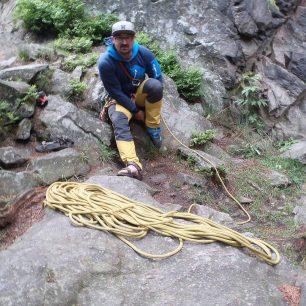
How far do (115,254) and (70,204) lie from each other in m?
0.77

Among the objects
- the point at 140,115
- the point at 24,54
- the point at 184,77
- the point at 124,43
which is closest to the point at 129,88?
the point at 140,115

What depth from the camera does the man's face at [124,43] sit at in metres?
5.06

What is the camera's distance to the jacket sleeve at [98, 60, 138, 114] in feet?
17.5

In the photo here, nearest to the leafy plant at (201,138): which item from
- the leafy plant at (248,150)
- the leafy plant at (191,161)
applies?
the leafy plant at (191,161)

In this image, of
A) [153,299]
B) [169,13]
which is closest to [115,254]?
[153,299]

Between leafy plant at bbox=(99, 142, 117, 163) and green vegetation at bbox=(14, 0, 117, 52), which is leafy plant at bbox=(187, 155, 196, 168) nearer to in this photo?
leafy plant at bbox=(99, 142, 117, 163)

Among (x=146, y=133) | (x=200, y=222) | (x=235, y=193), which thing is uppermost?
(x=200, y=222)

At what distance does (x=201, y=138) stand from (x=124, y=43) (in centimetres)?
204

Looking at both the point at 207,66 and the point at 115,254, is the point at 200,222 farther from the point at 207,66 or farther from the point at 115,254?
the point at 207,66

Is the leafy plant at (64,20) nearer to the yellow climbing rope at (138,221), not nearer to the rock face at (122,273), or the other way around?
the yellow climbing rope at (138,221)

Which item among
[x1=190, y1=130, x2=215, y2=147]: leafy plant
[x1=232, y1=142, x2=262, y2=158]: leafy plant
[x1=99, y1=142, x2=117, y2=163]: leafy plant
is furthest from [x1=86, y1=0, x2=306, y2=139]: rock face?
[x1=99, y1=142, x2=117, y2=163]: leafy plant

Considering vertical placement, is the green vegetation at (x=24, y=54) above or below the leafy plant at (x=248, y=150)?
above

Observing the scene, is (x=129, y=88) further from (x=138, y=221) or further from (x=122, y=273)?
(x=122, y=273)

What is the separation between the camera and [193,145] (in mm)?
6520
